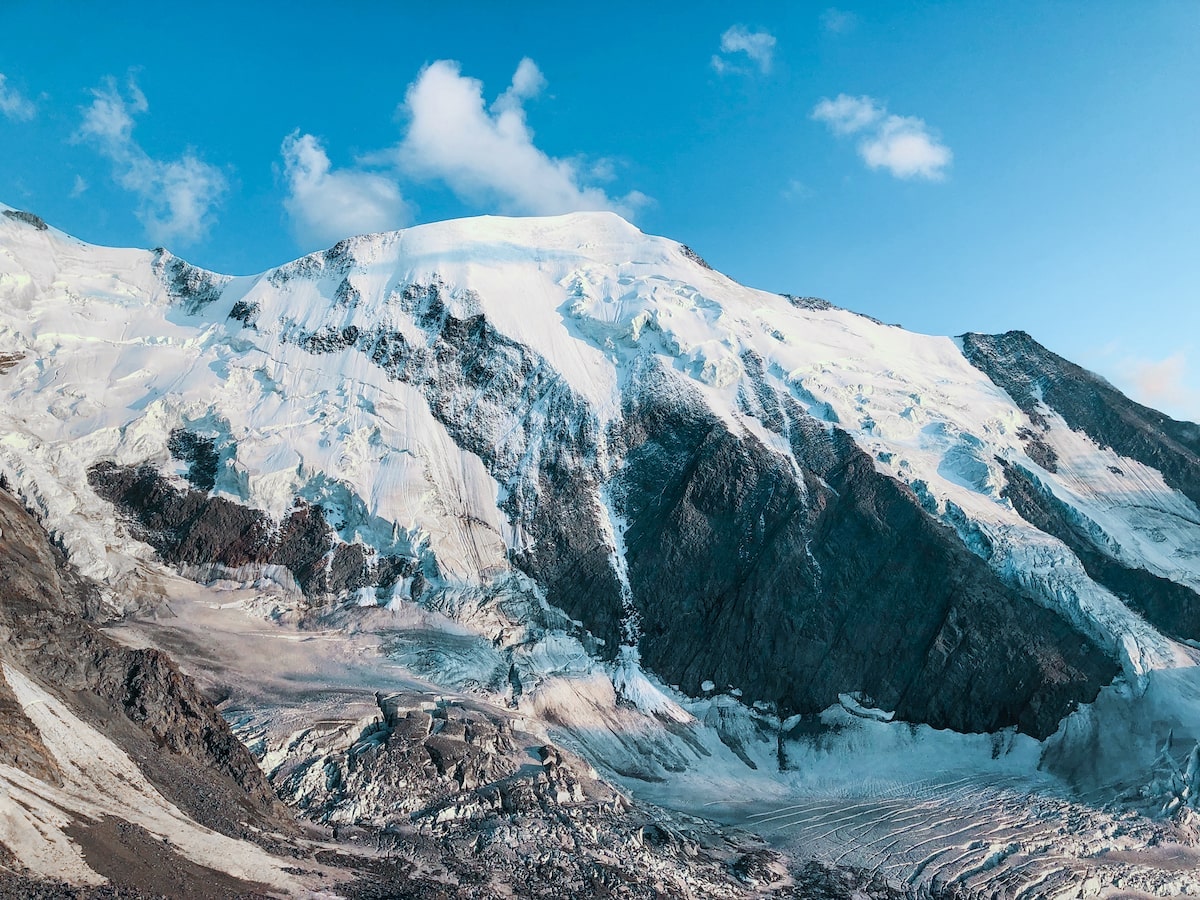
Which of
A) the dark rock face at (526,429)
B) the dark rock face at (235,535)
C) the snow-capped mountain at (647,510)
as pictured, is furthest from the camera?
the dark rock face at (526,429)

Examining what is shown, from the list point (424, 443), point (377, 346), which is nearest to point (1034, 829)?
point (424, 443)

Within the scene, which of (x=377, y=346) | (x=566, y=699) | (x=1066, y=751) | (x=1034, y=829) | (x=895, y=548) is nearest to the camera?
(x=1034, y=829)

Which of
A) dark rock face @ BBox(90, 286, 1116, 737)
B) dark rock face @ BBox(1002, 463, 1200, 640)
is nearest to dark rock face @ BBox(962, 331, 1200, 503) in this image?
dark rock face @ BBox(1002, 463, 1200, 640)

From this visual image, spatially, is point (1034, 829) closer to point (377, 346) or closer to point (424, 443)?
point (424, 443)

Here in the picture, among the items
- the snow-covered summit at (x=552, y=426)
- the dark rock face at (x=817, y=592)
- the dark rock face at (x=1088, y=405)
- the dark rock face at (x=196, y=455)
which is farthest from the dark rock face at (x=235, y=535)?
the dark rock face at (x=1088, y=405)

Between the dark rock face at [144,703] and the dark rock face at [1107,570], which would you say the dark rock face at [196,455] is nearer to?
the dark rock face at [144,703]

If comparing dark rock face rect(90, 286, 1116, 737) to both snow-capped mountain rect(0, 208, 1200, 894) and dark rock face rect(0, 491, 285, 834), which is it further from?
dark rock face rect(0, 491, 285, 834)
